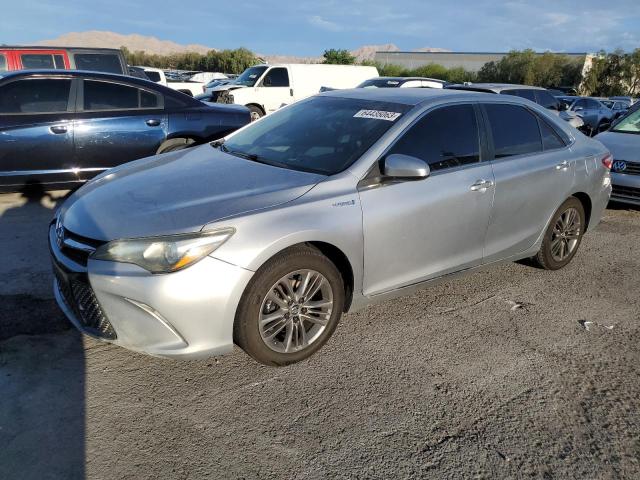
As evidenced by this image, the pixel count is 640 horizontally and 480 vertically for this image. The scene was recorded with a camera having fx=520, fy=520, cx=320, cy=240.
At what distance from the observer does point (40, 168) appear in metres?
5.95

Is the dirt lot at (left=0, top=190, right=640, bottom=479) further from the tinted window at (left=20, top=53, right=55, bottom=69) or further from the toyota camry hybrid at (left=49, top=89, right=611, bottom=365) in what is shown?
the tinted window at (left=20, top=53, right=55, bottom=69)

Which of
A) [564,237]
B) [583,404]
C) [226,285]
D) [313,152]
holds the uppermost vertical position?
[313,152]

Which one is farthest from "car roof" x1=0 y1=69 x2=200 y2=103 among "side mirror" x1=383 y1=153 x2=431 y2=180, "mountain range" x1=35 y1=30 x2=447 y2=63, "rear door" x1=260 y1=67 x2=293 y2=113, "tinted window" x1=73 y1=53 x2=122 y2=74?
"mountain range" x1=35 y1=30 x2=447 y2=63

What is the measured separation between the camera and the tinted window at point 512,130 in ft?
13.3

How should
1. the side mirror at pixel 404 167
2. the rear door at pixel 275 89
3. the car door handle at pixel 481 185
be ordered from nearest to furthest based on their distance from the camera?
the side mirror at pixel 404 167 < the car door handle at pixel 481 185 < the rear door at pixel 275 89

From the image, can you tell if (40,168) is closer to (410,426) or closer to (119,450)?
(119,450)

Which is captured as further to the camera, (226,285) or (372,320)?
(372,320)

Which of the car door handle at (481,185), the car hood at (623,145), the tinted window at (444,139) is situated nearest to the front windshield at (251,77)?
the car hood at (623,145)

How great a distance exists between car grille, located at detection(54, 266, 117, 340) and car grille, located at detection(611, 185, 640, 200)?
659 cm

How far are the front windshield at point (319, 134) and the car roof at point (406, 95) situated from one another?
0.08m

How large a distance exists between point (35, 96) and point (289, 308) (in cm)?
487

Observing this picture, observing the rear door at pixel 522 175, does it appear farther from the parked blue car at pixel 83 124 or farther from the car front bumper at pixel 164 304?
the parked blue car at pixel 83 124

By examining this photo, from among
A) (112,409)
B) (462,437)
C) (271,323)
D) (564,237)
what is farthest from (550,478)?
(564,237)

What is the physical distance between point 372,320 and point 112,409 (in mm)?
1842
